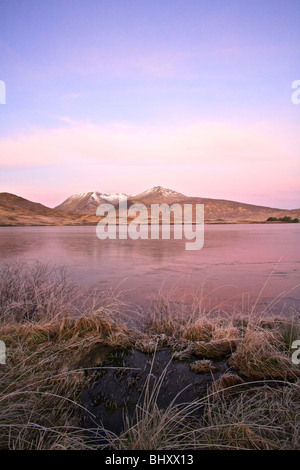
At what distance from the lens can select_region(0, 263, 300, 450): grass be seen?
1798 mm

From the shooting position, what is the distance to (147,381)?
2.36 m

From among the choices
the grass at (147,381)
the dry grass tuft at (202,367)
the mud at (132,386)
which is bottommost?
the mud at (132,386)

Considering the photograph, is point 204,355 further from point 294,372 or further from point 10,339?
point 10,339

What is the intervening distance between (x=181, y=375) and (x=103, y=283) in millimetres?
4592

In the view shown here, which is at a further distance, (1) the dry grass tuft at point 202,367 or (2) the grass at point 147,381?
(1) the dry grass tuft at point 202,367

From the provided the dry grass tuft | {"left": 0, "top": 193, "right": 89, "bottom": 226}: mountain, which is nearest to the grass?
the dry grass tuft

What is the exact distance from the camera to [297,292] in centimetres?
598

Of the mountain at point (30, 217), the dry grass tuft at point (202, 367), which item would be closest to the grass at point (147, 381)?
the dry grass tuft at point (202, 367)

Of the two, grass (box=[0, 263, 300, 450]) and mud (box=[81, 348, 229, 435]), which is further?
mud (box=[81, 348, 229, 435])

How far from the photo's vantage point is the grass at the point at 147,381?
1.80 m

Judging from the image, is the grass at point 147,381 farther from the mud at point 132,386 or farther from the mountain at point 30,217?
the mountain at point 30,217

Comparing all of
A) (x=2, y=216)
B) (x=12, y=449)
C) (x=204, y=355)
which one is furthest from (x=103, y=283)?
(x=2, y=216)

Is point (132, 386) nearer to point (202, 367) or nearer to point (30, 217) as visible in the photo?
point (202, 367)

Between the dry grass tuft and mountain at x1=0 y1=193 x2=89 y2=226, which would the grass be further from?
mountain at x1=0 y1=193 x2=89 y2=226
